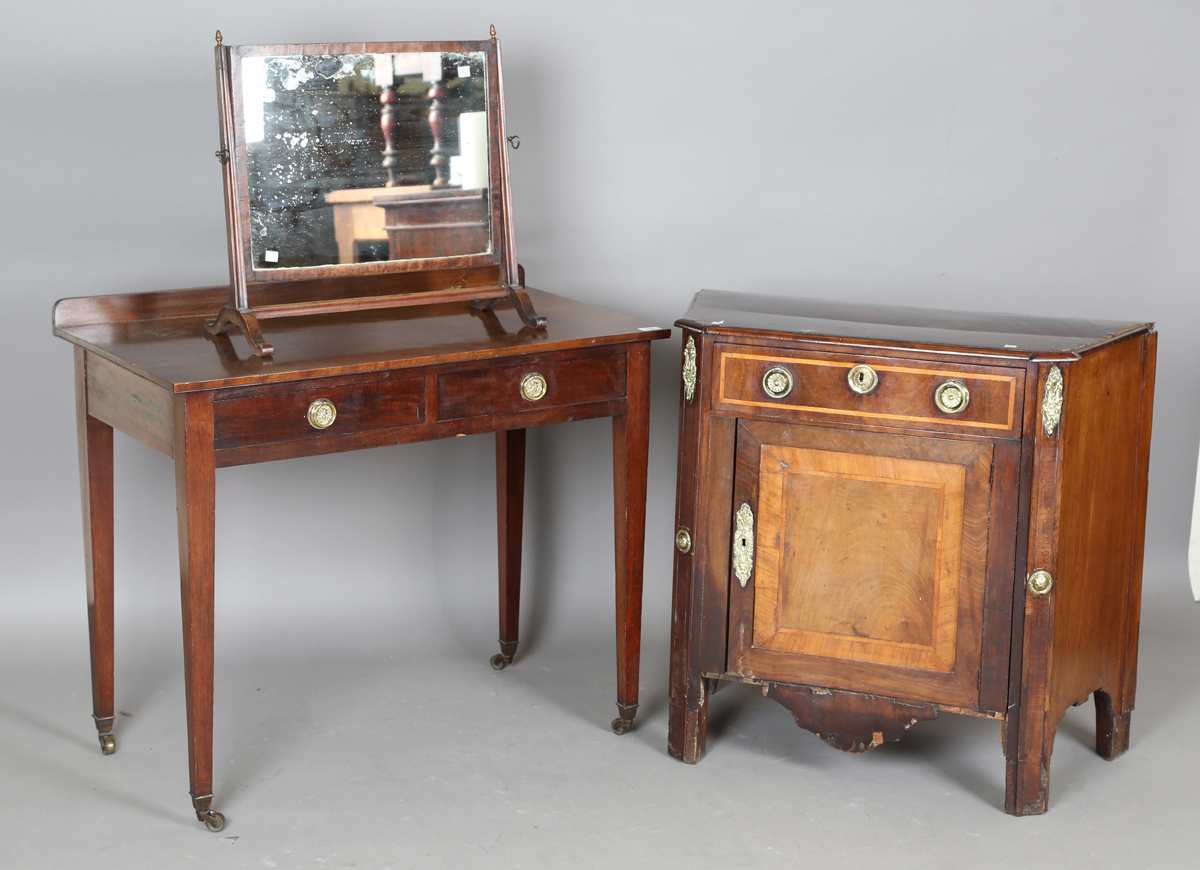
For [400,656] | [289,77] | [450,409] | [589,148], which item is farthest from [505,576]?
[289,77]

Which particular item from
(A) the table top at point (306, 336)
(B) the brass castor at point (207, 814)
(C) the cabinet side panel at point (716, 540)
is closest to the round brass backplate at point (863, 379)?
(C) the cabinet side panel at point (716, 540)

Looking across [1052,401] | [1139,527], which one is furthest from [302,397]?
[1139,527]

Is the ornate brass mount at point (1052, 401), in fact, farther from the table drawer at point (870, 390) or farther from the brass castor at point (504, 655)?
the brass castor at point (504, 655)

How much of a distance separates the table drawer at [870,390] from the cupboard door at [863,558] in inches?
1.8

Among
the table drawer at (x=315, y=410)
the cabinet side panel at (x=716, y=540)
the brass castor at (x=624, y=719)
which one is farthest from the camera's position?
the brass castor at (x=624, y=719)

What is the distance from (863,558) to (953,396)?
39cm

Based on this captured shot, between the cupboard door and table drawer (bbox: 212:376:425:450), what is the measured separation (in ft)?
2.25

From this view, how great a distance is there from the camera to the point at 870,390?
8.62 ft

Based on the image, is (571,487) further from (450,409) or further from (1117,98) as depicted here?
(1117,98)

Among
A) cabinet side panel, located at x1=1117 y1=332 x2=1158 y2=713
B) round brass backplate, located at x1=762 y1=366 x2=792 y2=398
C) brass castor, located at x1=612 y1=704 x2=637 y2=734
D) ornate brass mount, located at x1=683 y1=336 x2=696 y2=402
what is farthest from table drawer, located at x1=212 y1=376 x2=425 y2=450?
cabinet side panel, located at x1=1117 y1=332 x2=1158 y2=713

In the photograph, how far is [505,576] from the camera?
3531 mm

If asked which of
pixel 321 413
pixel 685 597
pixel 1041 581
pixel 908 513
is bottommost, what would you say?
pixel 685 597

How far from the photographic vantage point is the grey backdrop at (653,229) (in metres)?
3.45

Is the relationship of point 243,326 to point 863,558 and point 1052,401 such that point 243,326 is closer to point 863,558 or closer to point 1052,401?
point 863,558
